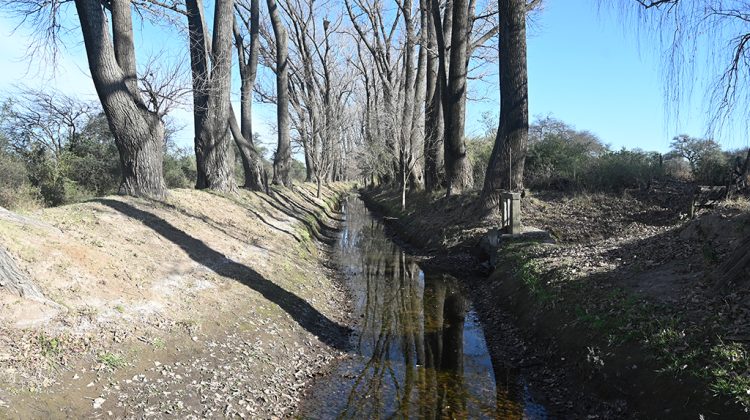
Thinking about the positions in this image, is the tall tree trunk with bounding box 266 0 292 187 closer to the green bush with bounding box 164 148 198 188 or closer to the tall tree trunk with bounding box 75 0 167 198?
the green bush with bounding box 164 148 198 188

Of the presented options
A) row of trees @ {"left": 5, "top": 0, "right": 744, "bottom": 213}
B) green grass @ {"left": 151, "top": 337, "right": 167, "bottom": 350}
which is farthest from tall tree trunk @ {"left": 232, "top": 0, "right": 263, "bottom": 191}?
green grass @ {"left": 151, "top": 337, "right": 167, "bottom": 350}

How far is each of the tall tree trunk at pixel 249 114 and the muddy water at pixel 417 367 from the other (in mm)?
9651

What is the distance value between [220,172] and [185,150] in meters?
18.4

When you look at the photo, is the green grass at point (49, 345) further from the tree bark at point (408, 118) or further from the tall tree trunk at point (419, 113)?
the tree bark at point (408, 118)

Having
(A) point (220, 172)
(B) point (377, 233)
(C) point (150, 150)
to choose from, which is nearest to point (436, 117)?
(B) point (377, 233)

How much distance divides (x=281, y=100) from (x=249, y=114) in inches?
→ 165

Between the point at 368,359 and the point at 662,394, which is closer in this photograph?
the point at 662,394

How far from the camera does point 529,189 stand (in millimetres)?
16625

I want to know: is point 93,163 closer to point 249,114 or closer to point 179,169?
point 249,114

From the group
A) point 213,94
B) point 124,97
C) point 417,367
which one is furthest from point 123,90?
point 417,367

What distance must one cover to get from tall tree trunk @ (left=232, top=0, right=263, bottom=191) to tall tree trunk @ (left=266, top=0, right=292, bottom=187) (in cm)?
226

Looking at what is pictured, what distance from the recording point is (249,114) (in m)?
21.5

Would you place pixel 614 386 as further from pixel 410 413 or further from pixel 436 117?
pixel 436 117

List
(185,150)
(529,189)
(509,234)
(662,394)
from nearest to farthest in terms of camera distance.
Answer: (662,394) < (509,234) < (529,189) < (185,150)
